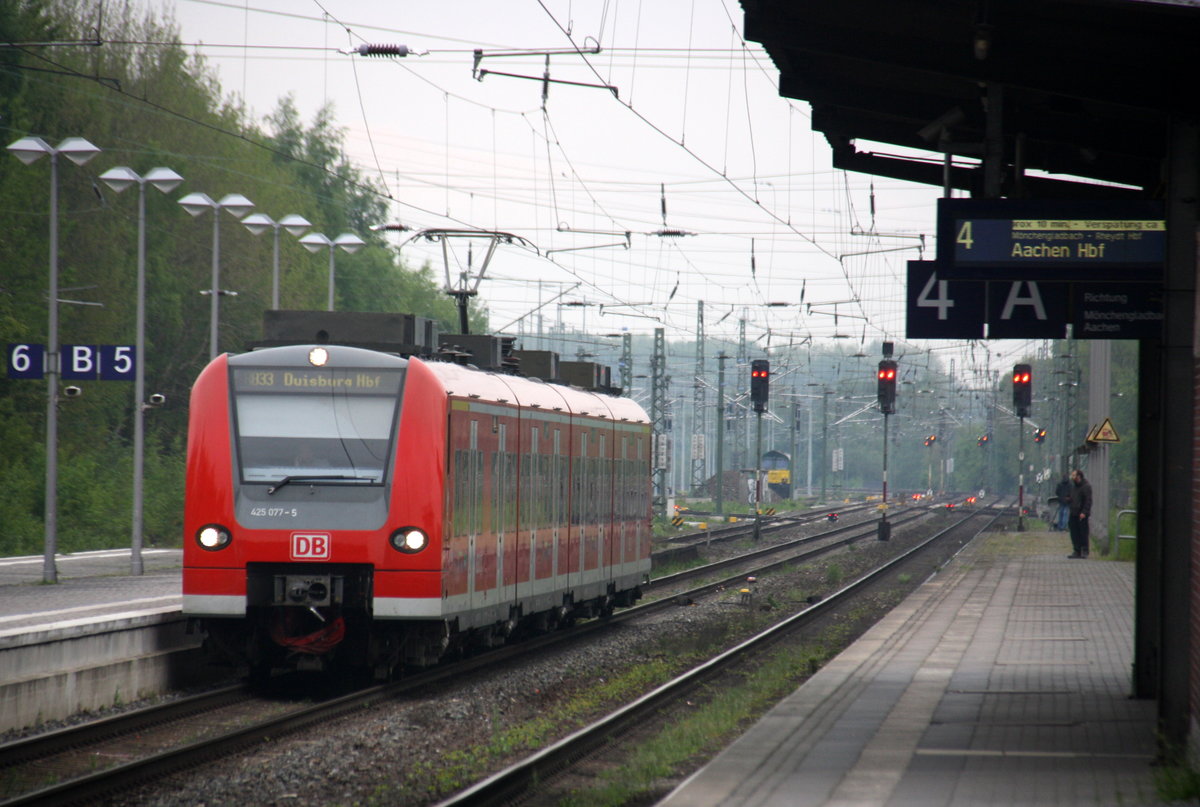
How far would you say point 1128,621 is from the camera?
19562 mm

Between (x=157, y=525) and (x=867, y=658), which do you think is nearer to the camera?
(x=867, y=658)

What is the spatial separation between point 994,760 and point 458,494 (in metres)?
5.67

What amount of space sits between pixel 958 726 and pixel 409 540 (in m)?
4.64

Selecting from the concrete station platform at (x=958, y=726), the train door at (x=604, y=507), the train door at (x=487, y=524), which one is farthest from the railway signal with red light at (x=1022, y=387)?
the train door at (x=487, y=524)

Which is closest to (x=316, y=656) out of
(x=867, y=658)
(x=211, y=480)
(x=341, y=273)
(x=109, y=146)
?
(x=211, y=480)

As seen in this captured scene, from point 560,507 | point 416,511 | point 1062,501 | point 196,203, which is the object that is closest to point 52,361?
point 196,203

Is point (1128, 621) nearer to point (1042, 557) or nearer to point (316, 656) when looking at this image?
point (316, 656)

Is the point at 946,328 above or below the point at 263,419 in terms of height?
above

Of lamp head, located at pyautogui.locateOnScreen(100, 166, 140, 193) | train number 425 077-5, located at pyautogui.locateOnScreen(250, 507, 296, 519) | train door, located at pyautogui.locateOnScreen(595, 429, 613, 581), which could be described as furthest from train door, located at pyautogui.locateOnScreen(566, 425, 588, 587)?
lamp head, located at pyautogui.locateOnScreen(100, 166, 140, 193)

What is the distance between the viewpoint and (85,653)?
41.0 feet

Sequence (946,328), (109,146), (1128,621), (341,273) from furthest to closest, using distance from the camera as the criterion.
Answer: (341,273)
(109,146)
(1128,621)
(946,328)

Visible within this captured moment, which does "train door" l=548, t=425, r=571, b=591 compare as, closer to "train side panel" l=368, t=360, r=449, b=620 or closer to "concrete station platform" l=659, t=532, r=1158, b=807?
"concrete station platform" l=659, t=532, r=1158, b=807

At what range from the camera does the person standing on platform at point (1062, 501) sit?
41.0 metres

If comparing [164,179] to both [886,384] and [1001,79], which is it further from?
[886,384]
